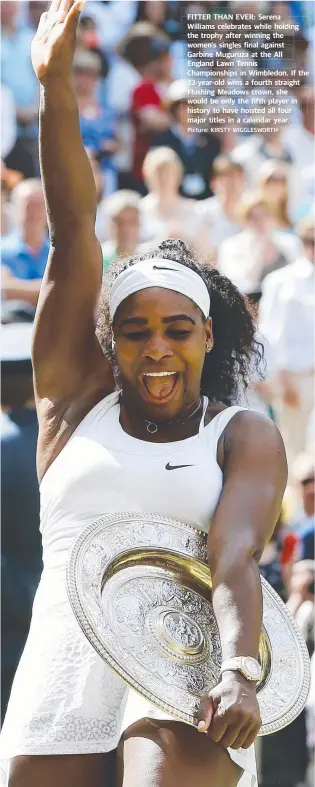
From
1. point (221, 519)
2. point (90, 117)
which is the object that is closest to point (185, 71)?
point (90, 117)

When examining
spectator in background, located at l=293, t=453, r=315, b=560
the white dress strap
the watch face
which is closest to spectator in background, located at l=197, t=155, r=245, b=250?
spectator in background, located at l=293, t=453, r=315, b=560

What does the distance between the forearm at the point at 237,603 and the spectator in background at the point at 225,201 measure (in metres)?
4.90

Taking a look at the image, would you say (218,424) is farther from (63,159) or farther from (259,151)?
(259,151)

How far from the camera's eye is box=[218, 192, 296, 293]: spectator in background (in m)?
6.90

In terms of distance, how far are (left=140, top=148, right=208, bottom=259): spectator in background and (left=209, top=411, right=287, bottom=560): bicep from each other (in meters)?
4.37

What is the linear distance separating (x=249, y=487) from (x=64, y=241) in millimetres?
768

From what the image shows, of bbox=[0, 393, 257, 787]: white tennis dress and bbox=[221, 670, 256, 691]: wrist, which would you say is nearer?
bbox=[221, 670, 256, 691]: wrist

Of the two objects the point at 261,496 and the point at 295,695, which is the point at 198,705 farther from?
the point at 261,496

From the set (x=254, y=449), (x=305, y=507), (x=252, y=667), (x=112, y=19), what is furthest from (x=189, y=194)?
(x=252, y=667)

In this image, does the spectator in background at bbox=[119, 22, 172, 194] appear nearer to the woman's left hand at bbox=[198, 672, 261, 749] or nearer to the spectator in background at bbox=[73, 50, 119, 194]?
the spectator in background at bbox=[73, 50, 119, 194]

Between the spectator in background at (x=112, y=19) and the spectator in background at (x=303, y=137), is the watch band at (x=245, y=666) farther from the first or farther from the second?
the spectator in background at (x=112, y=19)

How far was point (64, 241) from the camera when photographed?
309cm

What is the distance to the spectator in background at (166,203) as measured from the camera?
7254 mm

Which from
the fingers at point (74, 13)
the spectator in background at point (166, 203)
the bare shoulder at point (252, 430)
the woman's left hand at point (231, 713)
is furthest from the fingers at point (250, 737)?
the spectator in background at point (166, 203)
